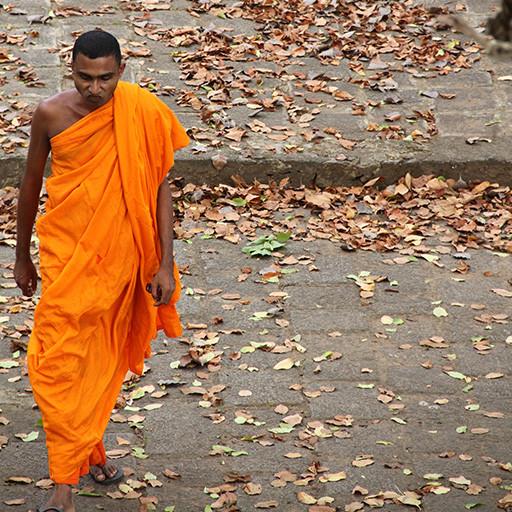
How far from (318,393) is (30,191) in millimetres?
1819

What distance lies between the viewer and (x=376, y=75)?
30.2 ft

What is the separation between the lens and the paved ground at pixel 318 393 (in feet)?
16.5

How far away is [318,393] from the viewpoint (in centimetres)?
572

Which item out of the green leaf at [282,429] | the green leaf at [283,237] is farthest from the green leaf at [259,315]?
the green leaf at [282,429]

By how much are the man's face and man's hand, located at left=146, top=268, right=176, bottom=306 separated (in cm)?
74

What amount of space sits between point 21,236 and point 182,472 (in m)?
1.24

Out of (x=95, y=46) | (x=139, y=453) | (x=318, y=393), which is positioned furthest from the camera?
(x=318, y=393)

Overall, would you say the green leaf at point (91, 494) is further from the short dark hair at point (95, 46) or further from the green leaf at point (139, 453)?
the short dark hair at point (95, 46)

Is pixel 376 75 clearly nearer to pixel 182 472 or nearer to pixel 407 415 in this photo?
pixel 407 415

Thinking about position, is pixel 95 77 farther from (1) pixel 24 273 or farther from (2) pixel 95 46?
(1) pixel 24 273

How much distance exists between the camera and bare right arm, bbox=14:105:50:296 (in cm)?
463

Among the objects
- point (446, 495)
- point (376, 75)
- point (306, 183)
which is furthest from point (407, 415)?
point (376, 75)

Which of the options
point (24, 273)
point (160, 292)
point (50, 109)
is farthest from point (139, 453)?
point (50, 109)

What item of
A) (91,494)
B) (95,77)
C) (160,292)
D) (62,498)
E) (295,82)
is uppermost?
(95,77)
